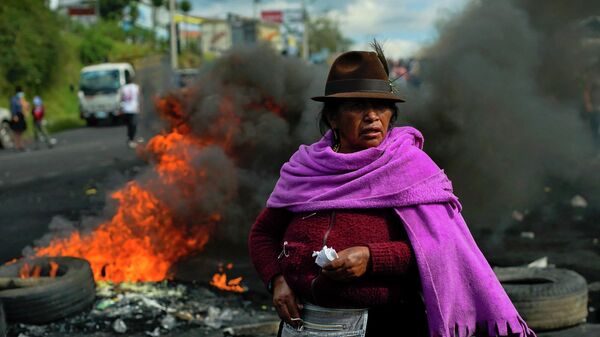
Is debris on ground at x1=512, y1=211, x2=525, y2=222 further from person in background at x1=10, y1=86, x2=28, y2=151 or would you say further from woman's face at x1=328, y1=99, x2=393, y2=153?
person in background at x1=10, y1=86, x2=28, y2=151

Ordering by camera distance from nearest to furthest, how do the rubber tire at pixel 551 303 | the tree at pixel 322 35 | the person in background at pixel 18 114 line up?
the rubber tire at pixel 551 303, the person in background at pixel 18 114, the tree at pixel 322 35

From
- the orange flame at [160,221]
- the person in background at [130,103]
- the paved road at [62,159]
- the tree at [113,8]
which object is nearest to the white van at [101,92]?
the paved road at [62,159]

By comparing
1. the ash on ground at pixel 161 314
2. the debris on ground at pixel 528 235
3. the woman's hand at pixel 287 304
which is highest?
the woman's hand at pixel 287 304

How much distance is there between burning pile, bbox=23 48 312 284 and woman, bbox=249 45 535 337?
411cm

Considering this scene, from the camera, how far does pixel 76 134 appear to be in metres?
26.3

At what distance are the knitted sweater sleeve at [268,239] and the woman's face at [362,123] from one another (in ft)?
1.08

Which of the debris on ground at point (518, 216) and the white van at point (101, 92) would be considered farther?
the white van at point (101, 92)

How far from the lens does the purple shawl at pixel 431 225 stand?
6.44 feet

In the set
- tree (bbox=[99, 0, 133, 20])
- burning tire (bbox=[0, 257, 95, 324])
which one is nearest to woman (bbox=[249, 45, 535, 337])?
burning tire (bbox=[0, 257, 95, 324])

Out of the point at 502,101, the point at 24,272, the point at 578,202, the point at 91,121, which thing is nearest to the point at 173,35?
the point at 91,121

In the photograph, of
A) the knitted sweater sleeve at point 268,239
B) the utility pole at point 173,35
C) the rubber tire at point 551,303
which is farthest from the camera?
the utility pole at point 173,35

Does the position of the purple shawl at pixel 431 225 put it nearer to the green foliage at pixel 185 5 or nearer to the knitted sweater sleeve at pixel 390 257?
the knitted sweater sleeve at pixel 390 257

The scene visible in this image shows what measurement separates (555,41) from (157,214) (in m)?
8.02

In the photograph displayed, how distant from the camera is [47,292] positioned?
16.6 feet
